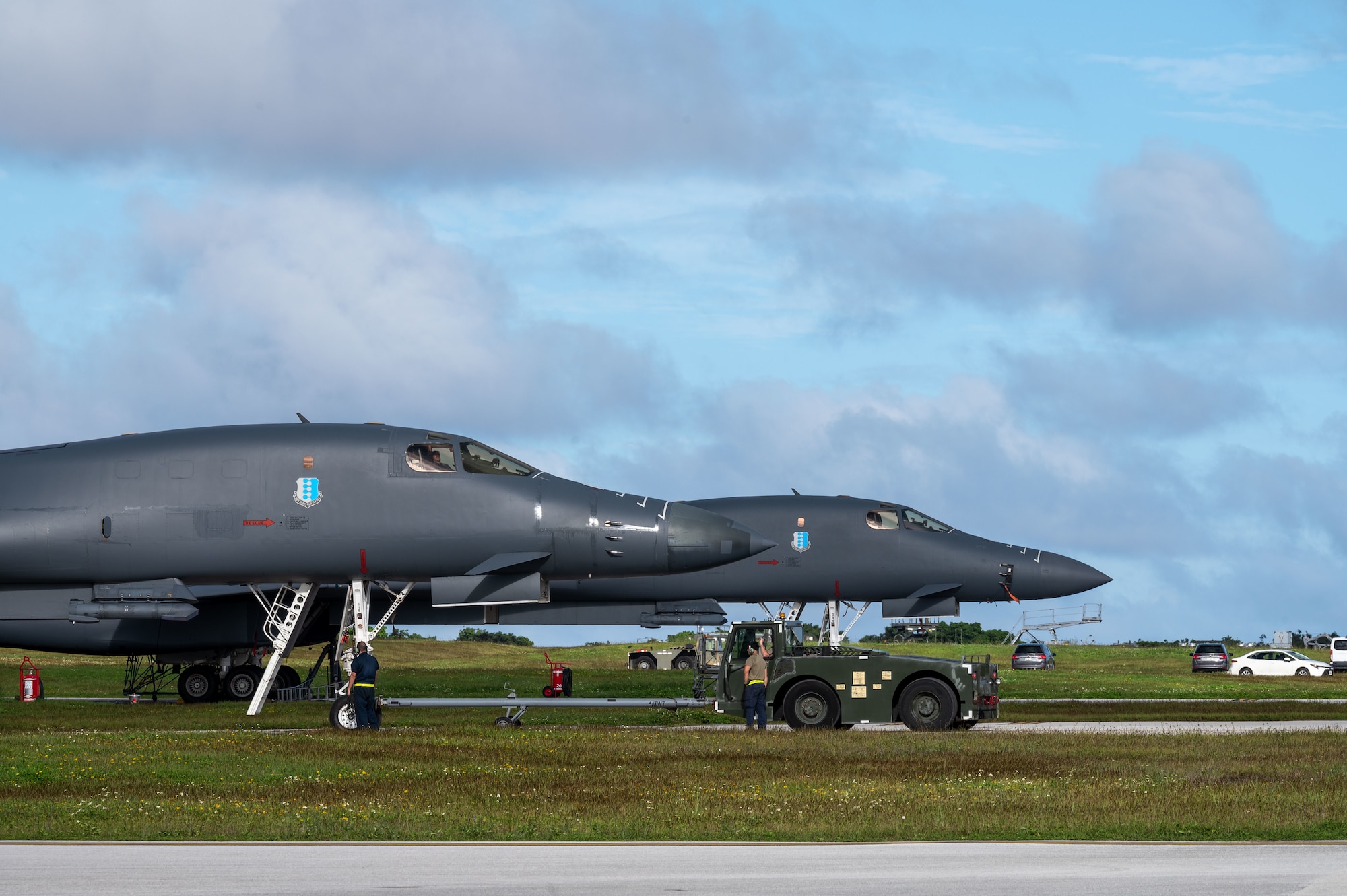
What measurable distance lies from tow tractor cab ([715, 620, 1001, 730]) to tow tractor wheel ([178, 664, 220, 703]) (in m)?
17.3

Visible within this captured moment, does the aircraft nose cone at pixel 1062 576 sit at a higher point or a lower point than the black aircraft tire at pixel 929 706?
higher

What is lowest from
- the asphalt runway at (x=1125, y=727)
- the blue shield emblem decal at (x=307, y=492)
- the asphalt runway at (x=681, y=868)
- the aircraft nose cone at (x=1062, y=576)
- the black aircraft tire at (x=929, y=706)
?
the asphalt runway at (x=681, y=868)

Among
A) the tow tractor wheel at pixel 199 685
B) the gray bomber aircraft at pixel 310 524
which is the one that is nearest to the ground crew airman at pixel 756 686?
the gray bomber aircraft at pixel 310 524

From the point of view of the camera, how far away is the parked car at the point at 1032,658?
239ft

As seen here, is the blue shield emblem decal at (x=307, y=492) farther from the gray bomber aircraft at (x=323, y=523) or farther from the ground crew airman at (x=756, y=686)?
the ground crew airman at (x=756, y=686)

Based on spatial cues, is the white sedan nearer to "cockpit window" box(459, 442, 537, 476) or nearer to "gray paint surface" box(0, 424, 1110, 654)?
"gray paint surface" box(0, 424, 1110, 654)

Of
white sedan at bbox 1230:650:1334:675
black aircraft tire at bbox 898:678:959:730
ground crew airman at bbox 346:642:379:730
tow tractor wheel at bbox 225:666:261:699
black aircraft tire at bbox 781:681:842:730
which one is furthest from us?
white sedan at bbox 1230:650:1334:675

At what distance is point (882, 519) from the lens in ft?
124

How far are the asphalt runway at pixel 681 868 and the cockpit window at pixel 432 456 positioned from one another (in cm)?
1421

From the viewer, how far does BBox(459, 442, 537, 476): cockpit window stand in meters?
26.7

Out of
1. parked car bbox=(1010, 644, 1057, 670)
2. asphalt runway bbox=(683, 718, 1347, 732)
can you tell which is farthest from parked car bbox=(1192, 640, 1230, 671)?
asphalt runway bbox=(683, 718, 1347, 732)

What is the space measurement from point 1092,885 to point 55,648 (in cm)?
3099

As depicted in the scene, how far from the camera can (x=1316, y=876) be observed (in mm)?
10523

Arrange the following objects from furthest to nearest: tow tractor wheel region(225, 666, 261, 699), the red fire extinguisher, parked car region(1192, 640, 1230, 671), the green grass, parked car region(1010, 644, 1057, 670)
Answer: parked car region(1010, 644, 1057, 670) < parked car region(1192, 640, 1230, 671) < the red fire extinguisher < tow tractor wheel region(225, 666, 261, 699) < the green grass
